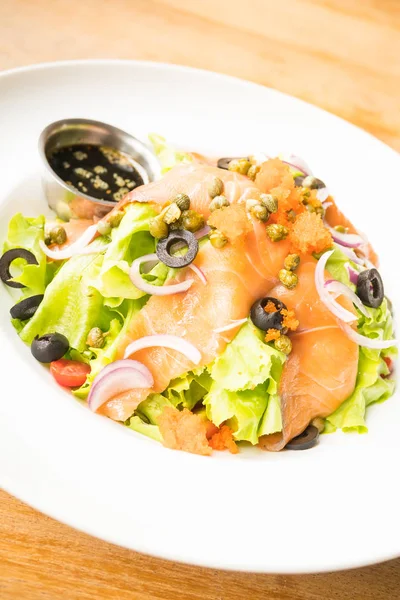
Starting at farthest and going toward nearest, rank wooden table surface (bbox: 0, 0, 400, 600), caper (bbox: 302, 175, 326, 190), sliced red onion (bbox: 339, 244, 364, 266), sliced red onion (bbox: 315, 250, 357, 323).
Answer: wooden table surface (bbox: 0, 0, 400, 600) → caper (bbox: 302, 175, 326, 190) → sliced red onion (bbox: 339, 244, 364, 266) → sliced red onion (bbox: 315, 250, 357, 323)

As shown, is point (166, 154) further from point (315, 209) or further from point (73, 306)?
point (73, 306)

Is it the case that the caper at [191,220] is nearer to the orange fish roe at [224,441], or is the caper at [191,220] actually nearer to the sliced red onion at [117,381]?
the sliced red onion at [117,381]

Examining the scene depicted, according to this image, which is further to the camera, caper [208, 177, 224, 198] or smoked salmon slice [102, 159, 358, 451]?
caper [208, 177, 224, 198]

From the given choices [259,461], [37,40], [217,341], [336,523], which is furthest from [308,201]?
→ [37,40]

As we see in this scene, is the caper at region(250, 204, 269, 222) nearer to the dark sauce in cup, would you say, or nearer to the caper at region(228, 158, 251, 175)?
the caper at region(228, 158, 251, 175)

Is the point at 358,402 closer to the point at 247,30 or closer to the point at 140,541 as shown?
the point at 140,541

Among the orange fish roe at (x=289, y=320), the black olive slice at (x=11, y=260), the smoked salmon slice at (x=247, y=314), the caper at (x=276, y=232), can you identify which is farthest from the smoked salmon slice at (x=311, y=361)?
the black olive slice at (x=11, y=260)

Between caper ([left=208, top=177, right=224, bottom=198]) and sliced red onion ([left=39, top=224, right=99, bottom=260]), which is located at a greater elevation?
caper ([left=208, top=177, right=224, bottom=198])

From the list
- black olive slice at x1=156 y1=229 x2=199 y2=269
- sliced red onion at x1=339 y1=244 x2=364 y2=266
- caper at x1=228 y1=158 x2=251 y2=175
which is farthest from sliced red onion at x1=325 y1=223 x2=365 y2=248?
black olive slice at x1=156 y1=229 x2=199 y2=269
